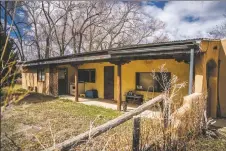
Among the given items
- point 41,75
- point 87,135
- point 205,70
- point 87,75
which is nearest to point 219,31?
point 87,75

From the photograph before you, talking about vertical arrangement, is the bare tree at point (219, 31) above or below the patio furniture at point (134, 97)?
above

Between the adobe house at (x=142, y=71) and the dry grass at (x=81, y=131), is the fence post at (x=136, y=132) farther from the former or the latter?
the adobe house at (x=142, y=71)

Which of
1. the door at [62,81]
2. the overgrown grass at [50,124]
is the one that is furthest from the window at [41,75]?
the overgrown grass at [50,124]

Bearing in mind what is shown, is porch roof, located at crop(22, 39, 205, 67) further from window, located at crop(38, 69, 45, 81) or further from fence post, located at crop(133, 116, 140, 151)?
window, located at crop(38, 69, 45, 81)

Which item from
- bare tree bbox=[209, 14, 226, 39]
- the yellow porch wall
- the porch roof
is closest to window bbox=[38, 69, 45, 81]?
the yellow porch wall

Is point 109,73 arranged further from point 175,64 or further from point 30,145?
point 30,145

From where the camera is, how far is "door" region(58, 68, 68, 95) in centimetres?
1598

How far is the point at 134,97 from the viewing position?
1072 centimetres

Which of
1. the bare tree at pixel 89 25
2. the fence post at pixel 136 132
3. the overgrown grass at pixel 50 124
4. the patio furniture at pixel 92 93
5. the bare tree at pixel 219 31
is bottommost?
the overgrown grass at pixel 50 124

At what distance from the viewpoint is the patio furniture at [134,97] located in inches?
420

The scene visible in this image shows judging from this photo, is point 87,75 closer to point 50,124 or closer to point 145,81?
point 145,81

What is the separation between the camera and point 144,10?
28.0 metres

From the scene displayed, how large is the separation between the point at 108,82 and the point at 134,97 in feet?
9.23

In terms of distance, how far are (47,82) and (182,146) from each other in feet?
43.6
